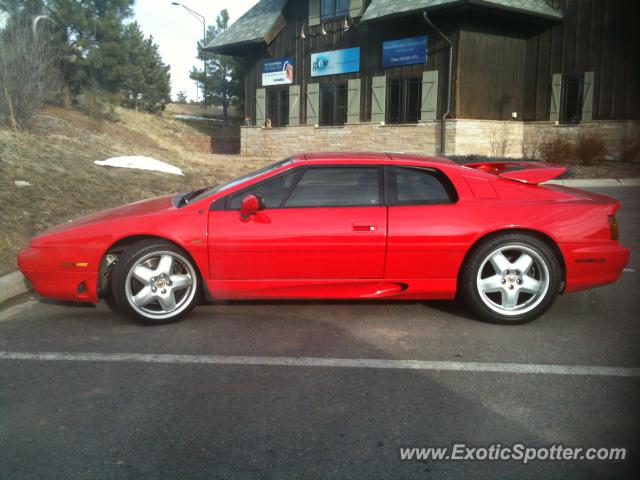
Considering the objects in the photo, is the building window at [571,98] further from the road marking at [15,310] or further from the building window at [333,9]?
the road marking at [15,310]

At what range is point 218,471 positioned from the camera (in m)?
2.64

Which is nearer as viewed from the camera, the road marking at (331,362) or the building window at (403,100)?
the road marking at (331,362)

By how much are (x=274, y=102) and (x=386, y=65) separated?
6.63m

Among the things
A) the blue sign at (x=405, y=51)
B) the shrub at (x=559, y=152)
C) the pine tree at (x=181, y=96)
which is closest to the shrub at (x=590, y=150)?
the shrub at (x=559, y=152)

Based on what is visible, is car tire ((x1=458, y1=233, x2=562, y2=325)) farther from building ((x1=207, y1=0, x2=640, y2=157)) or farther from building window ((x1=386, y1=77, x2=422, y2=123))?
building window ((x1=386, y1=77, x2=422, y2=123))

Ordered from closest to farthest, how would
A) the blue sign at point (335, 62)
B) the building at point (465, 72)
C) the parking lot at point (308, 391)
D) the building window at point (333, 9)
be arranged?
the parking lot at point (308, 391), the building at point (465, 72), the blue sign at point (335, 62), the building window at point (333, 9)

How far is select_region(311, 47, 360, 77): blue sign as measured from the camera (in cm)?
2520

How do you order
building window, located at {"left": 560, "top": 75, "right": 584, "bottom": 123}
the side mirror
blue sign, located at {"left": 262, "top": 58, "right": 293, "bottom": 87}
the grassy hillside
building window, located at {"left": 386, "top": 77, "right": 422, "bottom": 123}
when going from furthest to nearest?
blue sign, located at {"left": 262, "top": 58, "right": 293, "bottom": 87}, building window, located at {"left": 386, "top": 77, "right": 422, "bottom": 123}, building window, located at {"left": 560, "top": 75, "right": 584, "bottom": 123}, the grassy hillside, the side mirror

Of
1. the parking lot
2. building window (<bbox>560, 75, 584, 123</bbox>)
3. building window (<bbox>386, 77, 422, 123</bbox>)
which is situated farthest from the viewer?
building window (<bbox>386, 77, 422, 123</bbox>)

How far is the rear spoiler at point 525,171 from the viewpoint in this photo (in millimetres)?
4965

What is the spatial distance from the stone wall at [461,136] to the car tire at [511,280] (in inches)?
708

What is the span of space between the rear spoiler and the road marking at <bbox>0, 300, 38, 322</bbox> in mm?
4037

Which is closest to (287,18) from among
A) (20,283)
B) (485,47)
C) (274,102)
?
(274,102)

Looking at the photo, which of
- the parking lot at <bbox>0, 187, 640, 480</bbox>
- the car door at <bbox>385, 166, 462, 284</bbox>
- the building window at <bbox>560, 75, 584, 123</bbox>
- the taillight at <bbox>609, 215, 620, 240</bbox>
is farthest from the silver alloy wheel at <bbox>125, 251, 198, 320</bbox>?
the building window at <bbox>560, 75, 584, 123</bbox>
